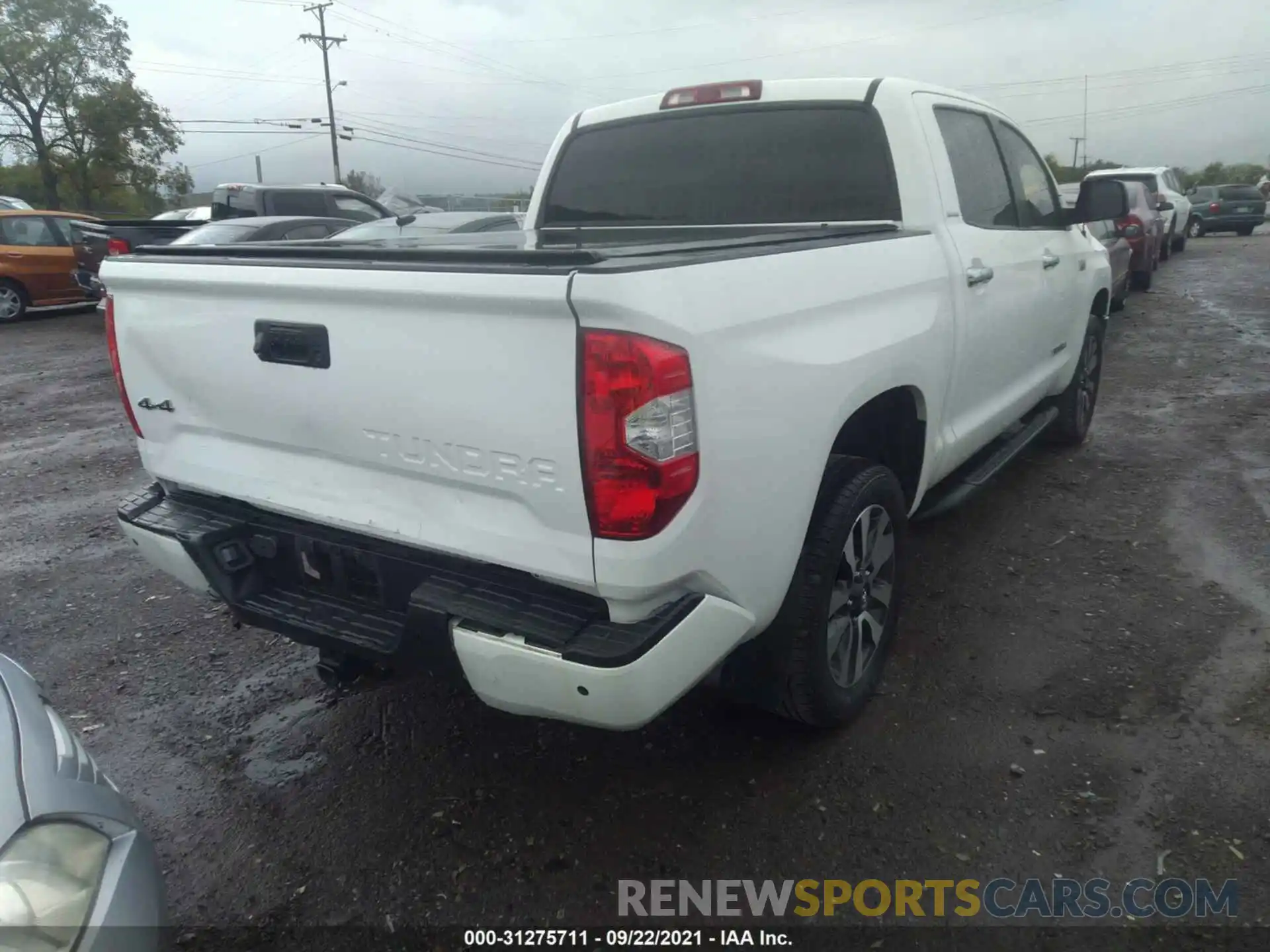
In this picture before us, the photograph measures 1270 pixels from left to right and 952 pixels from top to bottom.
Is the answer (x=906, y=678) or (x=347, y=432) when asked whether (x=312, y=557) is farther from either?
(x=906, y=678)

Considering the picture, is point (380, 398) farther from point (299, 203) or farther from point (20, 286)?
point (20, 286)

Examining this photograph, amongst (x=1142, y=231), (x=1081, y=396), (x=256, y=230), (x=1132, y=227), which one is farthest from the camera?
(x=1142, y=231)

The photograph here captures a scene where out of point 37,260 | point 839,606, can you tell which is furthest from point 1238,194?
point 839,606

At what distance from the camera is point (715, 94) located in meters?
3.95

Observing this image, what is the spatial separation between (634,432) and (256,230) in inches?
408

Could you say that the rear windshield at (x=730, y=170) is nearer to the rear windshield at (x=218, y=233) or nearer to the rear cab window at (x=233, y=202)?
the rear windshield at (x=218, y=233)

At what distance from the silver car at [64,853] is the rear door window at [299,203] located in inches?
539

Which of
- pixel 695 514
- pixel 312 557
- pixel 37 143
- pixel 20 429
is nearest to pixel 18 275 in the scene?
pixel 20 429

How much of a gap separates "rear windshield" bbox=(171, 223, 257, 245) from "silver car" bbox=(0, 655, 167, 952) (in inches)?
373

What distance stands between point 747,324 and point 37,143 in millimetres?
47604

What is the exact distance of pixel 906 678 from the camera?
11.3 ft

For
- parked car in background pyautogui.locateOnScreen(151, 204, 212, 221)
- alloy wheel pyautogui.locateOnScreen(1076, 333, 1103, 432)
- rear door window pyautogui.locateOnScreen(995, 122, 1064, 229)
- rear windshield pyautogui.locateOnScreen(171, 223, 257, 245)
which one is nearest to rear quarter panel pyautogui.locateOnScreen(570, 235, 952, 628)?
rear door window pyautogui.locateOnScreen(995, 122, 1064, 229)

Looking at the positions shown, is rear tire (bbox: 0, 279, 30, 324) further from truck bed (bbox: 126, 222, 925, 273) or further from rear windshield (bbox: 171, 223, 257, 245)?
truck bed (bbox: 126, 222, 925, 273)

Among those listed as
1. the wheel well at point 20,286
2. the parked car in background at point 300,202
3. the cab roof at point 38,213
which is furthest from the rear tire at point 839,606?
the wheel well at point 20,286
